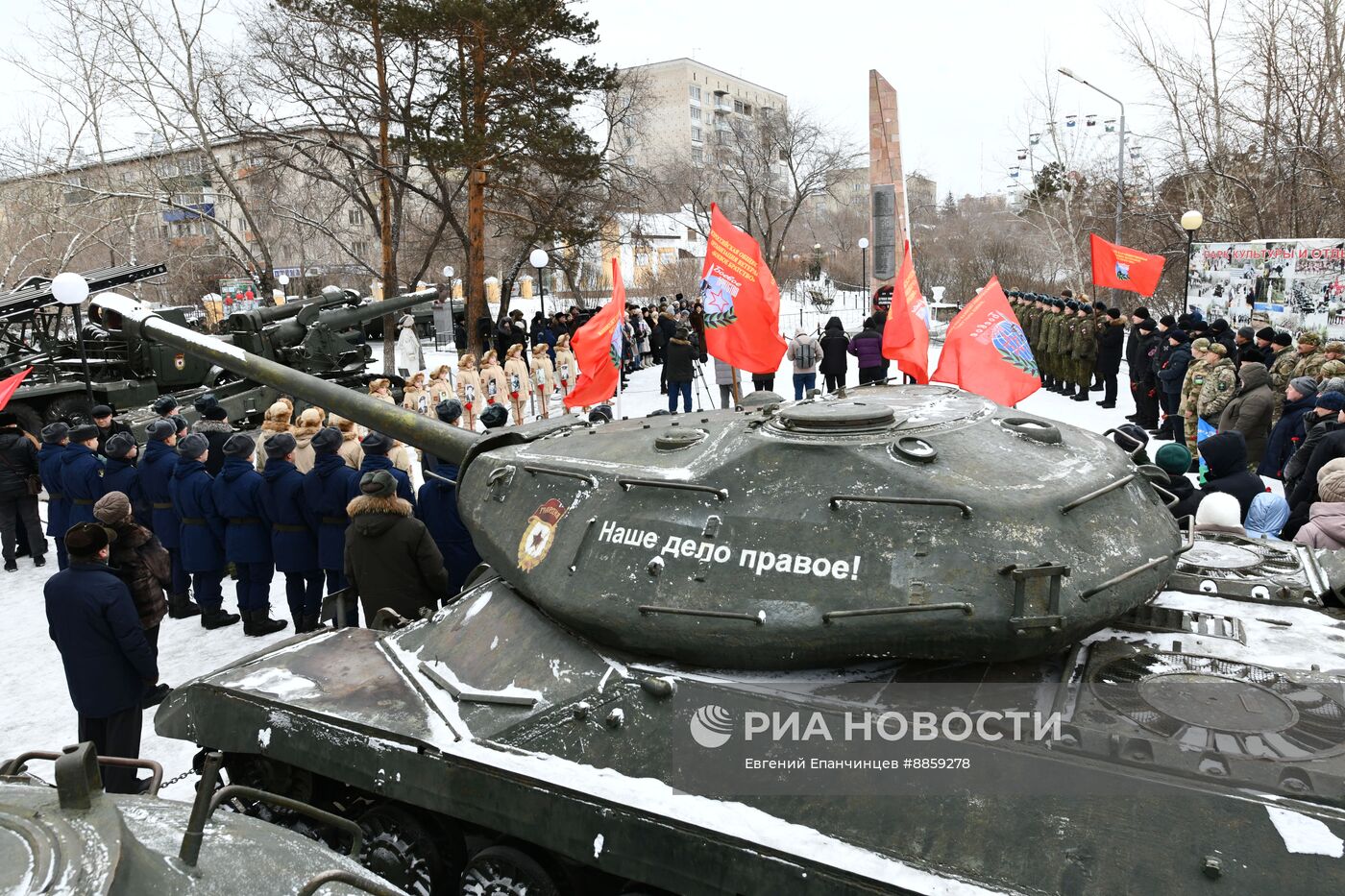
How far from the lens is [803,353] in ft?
58.1

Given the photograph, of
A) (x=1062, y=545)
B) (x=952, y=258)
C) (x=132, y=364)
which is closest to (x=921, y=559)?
(x=1062, y=545)

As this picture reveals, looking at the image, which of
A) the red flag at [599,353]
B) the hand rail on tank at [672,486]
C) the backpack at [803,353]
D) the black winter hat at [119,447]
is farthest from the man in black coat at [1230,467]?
the backpack at [803,353]

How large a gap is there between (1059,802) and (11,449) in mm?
11119

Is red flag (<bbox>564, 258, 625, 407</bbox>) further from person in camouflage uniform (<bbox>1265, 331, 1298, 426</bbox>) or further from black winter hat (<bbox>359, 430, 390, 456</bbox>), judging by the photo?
person in camouflage uniform (<bbox>1265, 331, 1298, 426</bbox>)

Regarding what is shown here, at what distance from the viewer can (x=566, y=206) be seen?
76.2ft

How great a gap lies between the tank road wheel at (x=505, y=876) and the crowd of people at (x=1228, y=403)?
13.2ft

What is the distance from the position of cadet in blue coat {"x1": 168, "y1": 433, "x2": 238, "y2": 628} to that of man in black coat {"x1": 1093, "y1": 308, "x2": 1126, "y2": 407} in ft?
44.7

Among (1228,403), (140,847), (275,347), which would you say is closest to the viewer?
(140,847)

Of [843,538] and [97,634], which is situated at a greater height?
[843,538]

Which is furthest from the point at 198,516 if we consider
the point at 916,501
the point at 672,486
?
the point at 916,501

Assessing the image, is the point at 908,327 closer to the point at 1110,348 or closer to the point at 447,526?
the point at 447,526

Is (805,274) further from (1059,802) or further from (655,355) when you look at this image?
(1059,802)

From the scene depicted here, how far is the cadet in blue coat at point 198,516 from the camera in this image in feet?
27.6

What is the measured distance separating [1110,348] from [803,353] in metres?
5.03
